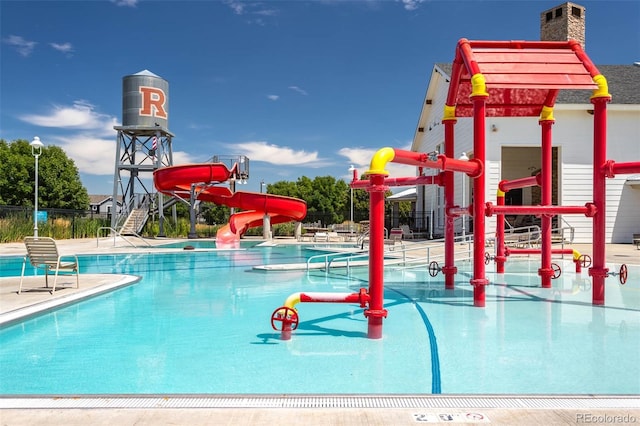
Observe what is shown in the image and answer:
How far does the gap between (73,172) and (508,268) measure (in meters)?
48.3

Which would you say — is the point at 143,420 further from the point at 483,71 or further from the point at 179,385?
the point at 483,71

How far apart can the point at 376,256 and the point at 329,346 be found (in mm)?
1200

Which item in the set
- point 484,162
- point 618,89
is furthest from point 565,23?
point 484,162

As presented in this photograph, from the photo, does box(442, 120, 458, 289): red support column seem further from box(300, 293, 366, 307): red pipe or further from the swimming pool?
box(300, 293, 366, 307): red pipe

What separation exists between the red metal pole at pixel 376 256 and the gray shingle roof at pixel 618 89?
19896mm

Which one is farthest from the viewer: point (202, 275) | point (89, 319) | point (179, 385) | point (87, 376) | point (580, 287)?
point (202, 275)

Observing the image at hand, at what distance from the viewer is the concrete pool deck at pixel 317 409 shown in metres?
2.99

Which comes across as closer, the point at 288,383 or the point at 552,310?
the point at 288,383

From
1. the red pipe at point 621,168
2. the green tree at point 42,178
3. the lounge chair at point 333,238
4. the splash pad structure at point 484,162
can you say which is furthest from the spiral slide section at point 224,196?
the green tree at point 42,178

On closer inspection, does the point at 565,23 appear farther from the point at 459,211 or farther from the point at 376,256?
the point at 376,256

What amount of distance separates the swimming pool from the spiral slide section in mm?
14830

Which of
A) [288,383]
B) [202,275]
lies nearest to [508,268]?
[202,275]

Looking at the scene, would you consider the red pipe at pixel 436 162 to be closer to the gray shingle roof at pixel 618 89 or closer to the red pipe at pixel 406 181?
the red pipe at pixel 406 181

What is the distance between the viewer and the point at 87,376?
4340 millimetres
